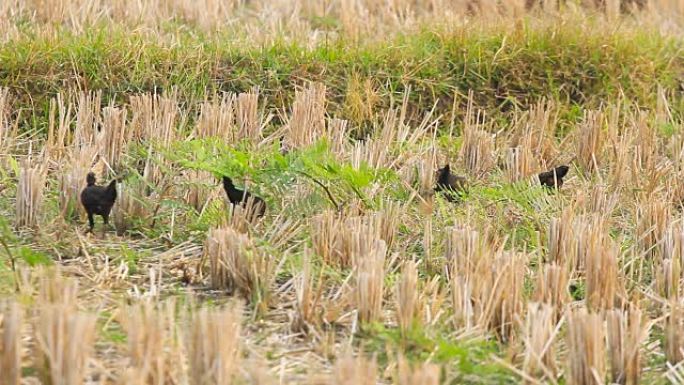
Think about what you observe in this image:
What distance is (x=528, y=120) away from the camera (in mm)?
5801

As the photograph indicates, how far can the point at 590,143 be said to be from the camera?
5359mm

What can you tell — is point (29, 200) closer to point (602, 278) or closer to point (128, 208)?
point (128, 208)

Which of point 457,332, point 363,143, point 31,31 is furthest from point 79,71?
point 457,332

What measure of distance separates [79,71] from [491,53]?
2121 mm

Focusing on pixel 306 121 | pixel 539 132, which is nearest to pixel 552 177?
pixel 539 132

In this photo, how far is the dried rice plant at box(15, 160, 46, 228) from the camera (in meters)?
3.91

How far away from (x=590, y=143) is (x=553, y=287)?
2.12 metres

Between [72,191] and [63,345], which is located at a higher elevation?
[72,191]

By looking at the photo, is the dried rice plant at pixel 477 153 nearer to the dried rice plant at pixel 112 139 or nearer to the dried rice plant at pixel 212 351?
the dried rice plant at pixel 112 139

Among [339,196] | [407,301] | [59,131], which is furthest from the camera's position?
[59,131]

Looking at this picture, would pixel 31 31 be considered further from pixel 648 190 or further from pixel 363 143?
pixel 648 190

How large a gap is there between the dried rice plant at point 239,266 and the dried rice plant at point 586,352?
90 cm

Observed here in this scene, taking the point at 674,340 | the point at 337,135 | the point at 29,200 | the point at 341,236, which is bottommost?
the point at 674,340

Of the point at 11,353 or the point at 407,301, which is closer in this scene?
the point at 11,353
